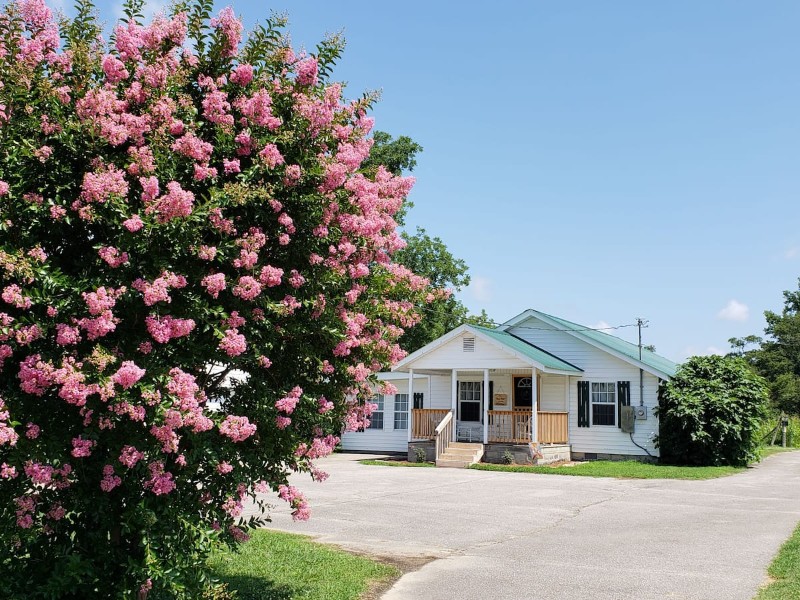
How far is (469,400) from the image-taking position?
87.4ft

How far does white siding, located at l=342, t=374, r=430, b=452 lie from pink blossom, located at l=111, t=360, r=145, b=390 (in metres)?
23.9

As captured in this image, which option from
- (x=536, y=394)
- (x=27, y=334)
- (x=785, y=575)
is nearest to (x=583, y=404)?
(x=536, y=394)

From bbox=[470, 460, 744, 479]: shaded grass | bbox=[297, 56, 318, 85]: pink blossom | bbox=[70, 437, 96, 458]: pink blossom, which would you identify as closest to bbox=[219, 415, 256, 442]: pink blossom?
bbox=[70, 437, 96, 458]: pink blossom

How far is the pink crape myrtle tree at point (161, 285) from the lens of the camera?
441 centimetres

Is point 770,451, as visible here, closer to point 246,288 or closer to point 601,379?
point 601,379

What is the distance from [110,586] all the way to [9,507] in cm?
104

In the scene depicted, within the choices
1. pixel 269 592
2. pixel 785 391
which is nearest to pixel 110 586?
pixel 269 592

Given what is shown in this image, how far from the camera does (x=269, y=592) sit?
22.6ft

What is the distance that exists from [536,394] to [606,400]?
2.97 meters

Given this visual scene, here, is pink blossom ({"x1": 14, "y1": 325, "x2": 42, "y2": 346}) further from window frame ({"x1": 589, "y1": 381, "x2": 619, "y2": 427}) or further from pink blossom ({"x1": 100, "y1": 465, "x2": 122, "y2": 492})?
window frame ({"x1": 589, "y1": 381, "x2": 619, "y2": 427})

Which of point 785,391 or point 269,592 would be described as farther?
point 785,391

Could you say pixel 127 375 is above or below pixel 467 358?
below

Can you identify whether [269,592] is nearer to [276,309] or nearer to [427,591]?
[427,591]

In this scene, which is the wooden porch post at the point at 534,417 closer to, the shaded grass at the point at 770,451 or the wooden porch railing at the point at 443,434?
the wooden porch railing at the point at 443,434
